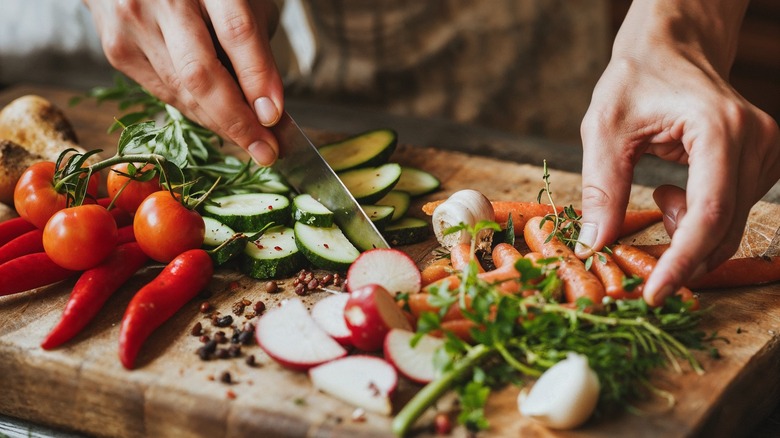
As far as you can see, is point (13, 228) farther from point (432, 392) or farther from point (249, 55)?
point (432, 392)

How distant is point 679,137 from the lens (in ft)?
7.20

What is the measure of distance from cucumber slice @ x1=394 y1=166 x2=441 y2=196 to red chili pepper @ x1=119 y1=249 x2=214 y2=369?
89cm

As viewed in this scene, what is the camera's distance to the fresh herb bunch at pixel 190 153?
8.78 ft

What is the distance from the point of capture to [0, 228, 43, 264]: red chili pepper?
246cm

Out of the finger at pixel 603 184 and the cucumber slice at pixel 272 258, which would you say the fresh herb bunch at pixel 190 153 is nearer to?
the cucumber slice at pixel 272 258

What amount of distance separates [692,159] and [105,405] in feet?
5.43

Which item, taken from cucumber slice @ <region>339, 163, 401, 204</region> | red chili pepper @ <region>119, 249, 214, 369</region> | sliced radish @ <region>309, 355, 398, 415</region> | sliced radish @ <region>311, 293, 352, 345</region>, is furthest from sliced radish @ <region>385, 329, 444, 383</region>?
cucumber slice @ <region>339, 163, 401, 204</region>

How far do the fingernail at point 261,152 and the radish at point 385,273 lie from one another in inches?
26.0

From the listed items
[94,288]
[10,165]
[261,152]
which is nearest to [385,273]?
[261,152]

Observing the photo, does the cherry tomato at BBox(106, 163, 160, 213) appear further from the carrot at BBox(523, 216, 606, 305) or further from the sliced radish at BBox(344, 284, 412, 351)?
the carrot at BBox(523, 216, 606, 305)

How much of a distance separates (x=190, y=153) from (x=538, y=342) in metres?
1.64

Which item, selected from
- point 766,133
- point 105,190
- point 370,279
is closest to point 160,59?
point 105,190

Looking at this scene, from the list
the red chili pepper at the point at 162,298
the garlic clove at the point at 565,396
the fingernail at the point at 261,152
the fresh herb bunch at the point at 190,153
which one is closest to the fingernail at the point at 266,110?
the fingernail at the point at 261,152

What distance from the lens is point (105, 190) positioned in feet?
10.2
